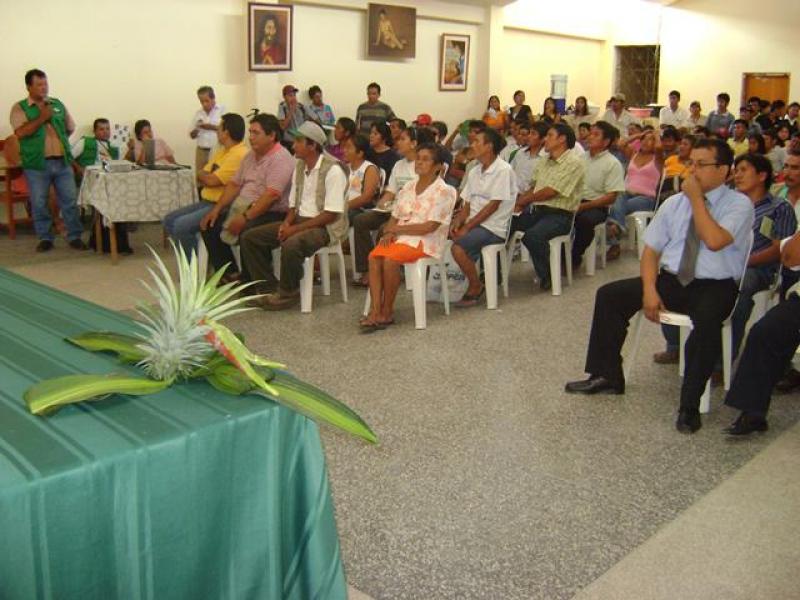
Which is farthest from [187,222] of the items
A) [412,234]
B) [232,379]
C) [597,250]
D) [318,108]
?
[318,108]

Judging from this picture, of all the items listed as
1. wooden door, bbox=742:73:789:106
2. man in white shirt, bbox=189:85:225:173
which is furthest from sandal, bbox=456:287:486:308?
wooden door, bbox=742:73:789:106

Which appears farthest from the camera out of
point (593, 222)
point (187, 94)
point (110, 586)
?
point (187, 94)

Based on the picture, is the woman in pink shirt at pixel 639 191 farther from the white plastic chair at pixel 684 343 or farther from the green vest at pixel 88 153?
the green vest at pixel 88 153

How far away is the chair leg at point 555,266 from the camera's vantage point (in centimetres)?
536

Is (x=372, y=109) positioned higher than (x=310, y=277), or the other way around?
(x=372, y=109)

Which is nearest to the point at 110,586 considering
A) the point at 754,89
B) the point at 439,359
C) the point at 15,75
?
the point at 439,359

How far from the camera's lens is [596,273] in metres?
6.04

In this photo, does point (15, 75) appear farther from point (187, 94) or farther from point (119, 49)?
point (187, 94)

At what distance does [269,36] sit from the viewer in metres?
9.18

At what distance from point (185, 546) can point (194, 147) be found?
814 cm

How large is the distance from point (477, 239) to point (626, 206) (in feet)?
6.44

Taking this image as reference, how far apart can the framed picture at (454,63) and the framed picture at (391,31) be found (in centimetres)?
67

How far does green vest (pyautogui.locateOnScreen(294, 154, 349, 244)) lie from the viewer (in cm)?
486

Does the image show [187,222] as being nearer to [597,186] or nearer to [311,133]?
[311,133]
